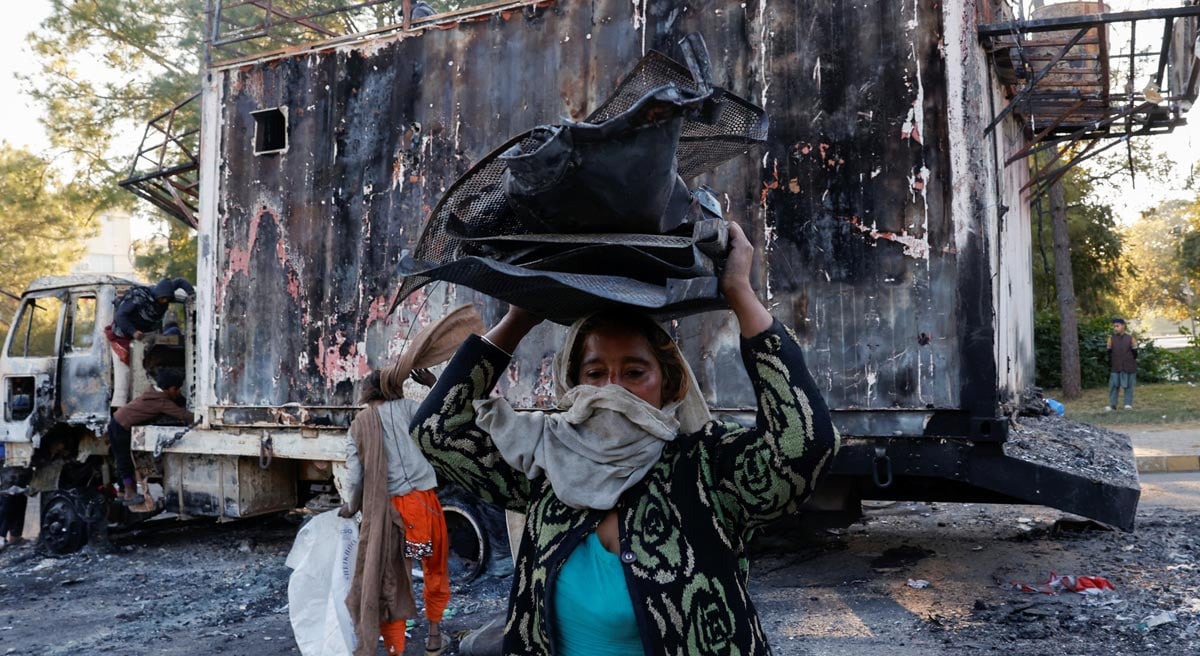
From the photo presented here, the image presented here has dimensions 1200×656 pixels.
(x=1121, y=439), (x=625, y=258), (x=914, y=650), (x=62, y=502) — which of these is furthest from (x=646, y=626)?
(x=62, y=502)

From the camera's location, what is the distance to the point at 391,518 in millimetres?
5281

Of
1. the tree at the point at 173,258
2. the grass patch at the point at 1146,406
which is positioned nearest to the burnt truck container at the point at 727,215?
the grass patch at the point at 1146,406

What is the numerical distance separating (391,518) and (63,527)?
536 cm

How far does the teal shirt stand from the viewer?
68.0 inches

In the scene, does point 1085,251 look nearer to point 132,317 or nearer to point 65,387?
point 132,317

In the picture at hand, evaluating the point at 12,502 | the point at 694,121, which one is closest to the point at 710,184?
the point at 694,121

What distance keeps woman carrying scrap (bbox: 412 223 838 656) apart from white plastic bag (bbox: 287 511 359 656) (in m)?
3.20

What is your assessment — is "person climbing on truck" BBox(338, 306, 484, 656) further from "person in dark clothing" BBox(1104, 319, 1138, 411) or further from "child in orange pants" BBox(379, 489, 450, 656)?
"person in dark clothing" BBox(1104, 319, 1138, 411)

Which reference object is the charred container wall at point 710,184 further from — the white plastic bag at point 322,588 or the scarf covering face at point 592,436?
the scarf covering face at point 592,436

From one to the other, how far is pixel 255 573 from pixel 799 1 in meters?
6.00

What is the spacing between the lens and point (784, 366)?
166 cm

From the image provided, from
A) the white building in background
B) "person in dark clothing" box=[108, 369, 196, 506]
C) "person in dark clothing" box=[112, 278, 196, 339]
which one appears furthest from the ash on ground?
the white building in background

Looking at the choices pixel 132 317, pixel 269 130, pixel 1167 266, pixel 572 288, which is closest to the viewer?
pixel 572 288

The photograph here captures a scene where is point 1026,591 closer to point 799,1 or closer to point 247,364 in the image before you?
point 799,1
